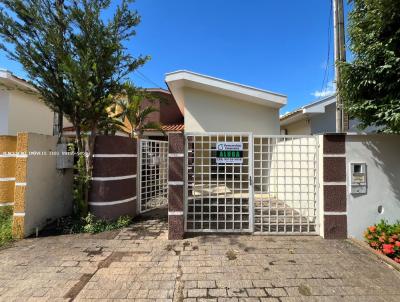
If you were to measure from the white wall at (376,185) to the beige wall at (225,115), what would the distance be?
16.3ft

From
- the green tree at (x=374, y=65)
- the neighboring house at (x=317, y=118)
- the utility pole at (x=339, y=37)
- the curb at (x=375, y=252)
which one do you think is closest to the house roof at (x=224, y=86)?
the neighboring house at (x=317, y=118)

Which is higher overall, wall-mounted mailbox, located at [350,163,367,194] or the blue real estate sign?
the blue real estate sign

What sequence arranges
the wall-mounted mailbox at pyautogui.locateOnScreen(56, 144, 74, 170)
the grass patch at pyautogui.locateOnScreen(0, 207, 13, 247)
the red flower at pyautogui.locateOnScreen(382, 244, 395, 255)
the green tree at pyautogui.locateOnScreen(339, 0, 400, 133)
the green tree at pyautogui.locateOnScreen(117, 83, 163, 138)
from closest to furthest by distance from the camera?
the red flower at pyautogui.locateOnScreen(382, 244, 395, 255) → the green tree at pyautogui.locateOnScreen(339, 0, 400, 133) → the grass patch at pyautogui.locateOnScreen(0, 207, 13, 247) → the wall-mounted mailbox at pyautogui.locateOnScreen(56, 144, 74, 170) → the green tree at pyautogui.locateOnScreen(117, 83, 163, 138)

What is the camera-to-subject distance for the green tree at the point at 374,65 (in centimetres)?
414

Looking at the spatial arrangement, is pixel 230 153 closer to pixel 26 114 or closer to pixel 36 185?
pixel 36 185

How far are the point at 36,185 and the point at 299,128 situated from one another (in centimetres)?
1127

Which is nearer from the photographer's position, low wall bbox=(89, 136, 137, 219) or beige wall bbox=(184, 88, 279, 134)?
low wall bbox=(89, 136, 137, 219)

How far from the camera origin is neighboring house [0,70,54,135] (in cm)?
806

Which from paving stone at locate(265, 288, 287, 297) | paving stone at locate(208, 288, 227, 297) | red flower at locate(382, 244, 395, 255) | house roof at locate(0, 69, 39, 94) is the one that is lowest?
paving stone at locate(208, 288, 227, 297)

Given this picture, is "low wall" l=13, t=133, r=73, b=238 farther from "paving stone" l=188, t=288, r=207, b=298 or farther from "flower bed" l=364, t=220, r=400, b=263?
"flower bed" l=364, t=220, r=400, b=263

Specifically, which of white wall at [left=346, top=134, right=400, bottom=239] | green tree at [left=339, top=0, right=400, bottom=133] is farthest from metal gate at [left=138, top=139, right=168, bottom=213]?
green tree at [left=339, top=0, right=400, bottom=133]

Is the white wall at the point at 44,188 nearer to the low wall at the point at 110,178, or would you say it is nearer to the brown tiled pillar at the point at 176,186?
the low wall at the point at 110,178

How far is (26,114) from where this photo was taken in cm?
909

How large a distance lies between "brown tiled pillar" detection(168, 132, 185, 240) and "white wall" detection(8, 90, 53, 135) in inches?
233
